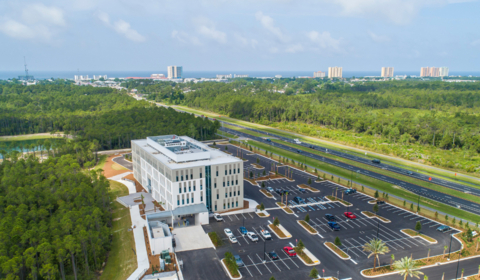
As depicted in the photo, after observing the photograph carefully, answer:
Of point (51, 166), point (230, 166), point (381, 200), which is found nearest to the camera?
point (230, 166)

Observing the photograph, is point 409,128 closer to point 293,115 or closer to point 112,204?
point 293,115

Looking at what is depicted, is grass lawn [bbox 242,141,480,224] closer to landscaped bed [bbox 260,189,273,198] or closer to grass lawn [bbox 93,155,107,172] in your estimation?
landscaped bed [bbox 260,189,273,198]

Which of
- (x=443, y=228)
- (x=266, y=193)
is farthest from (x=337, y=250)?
(x=266, y=193)

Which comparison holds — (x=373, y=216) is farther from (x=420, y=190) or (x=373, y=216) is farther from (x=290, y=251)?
(x=290, y=251)

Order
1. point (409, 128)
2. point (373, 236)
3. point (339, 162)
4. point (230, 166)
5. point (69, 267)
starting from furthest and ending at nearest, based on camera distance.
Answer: point (409, 128) < point (339, 162) < point (230, 166) < point (373, 236) < point (69, 267)

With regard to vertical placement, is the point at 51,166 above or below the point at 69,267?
above

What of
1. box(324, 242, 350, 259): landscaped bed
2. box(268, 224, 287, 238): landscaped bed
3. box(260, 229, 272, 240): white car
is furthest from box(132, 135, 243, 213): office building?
box(324, 242, 350, 259): landscaped bed

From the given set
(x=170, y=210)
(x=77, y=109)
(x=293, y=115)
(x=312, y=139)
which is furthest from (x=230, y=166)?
(x=77, y=109)
